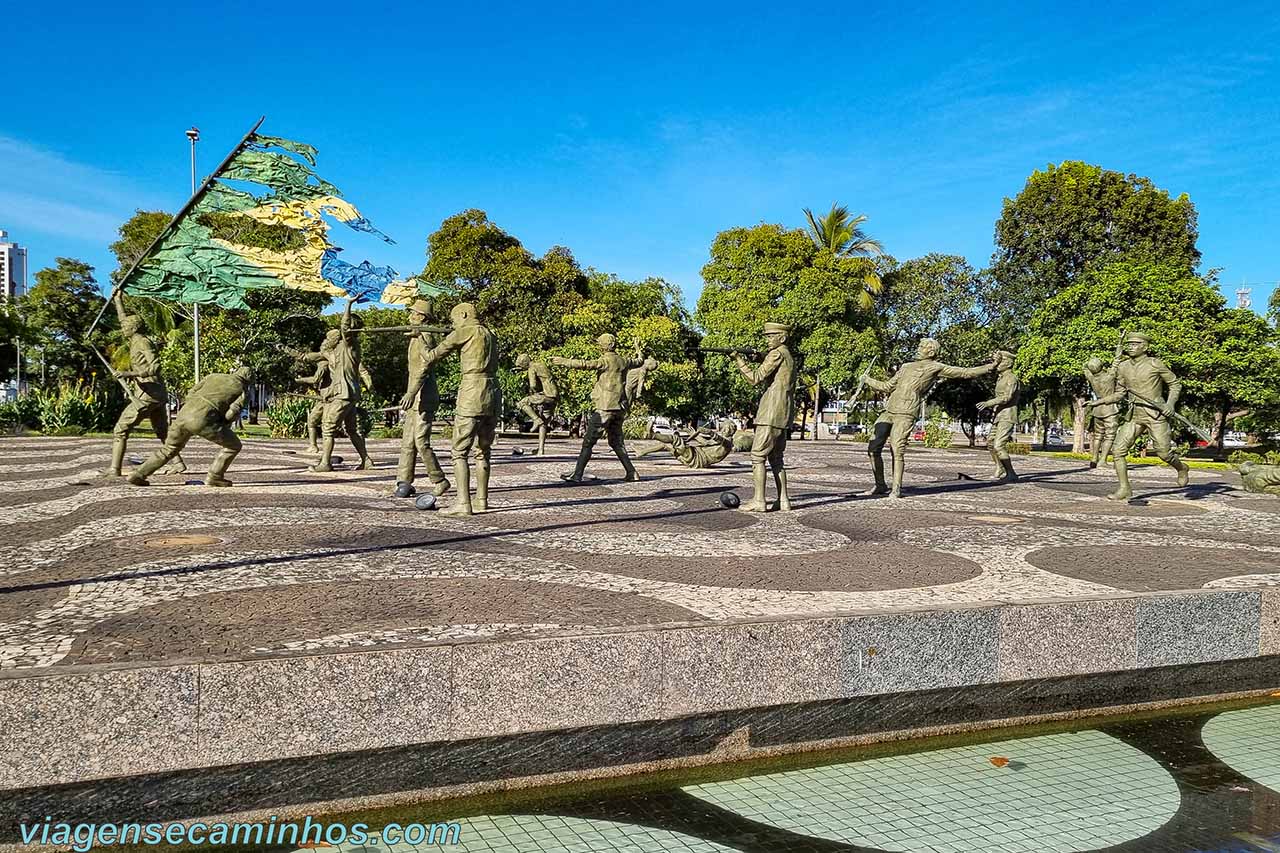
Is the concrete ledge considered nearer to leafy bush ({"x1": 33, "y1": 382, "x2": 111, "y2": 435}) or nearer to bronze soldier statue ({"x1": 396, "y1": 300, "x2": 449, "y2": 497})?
bronze soldier statue ({"x1": 396, "y1": 300, "x2": 449, "y2": 497})

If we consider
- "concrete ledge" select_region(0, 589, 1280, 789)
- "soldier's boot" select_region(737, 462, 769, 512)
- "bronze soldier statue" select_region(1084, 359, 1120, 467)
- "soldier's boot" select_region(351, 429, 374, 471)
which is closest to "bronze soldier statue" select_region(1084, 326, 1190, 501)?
"bronze soldier statue" select_region(1084, 359, 1120, 467)

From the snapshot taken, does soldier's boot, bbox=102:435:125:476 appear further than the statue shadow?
Yes

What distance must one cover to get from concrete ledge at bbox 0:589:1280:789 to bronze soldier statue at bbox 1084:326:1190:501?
8.18 m

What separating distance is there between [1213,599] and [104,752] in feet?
17.9

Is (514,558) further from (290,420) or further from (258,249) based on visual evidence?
(290,420)

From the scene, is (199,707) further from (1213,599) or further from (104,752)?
(1213,599)

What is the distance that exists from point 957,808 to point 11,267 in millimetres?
214639

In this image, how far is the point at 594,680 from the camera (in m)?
3.81

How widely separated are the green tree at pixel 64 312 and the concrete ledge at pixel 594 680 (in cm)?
5102

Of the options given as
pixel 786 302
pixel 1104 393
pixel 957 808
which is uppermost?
pixel 786 302

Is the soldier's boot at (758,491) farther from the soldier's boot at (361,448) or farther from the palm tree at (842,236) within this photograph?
the palm tree at (842,236)

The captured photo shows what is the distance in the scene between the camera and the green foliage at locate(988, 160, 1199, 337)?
119 ft

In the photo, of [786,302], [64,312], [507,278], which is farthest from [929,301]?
[64,312]

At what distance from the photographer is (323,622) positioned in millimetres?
4676
